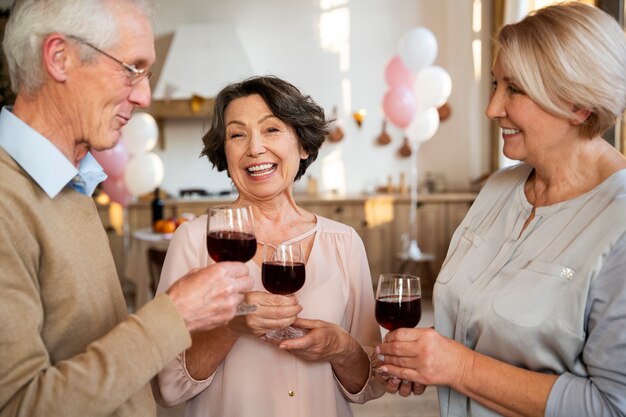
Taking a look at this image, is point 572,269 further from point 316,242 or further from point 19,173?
point 19,173

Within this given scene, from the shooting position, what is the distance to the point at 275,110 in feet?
5.58

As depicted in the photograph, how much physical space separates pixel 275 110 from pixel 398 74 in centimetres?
423

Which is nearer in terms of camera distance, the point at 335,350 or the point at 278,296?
the point at 278,296

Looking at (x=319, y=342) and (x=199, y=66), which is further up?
(x=199, y=66)

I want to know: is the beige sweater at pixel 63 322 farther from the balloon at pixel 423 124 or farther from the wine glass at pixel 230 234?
the balloon at pixel 423 124

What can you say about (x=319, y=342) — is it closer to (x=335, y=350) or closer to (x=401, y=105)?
(x=335, y=350)

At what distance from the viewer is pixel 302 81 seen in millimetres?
6852

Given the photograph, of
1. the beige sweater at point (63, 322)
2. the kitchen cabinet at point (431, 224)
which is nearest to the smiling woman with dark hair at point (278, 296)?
the beige sweater at point (63, 322)

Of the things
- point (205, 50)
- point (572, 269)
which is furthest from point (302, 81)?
point (572, 269)

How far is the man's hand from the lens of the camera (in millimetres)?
1102

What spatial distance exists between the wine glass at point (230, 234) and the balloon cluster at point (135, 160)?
3998 mm

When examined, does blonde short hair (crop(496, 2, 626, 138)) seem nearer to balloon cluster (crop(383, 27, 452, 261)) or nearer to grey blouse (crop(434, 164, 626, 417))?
grey blouse (crop(434, 164, 626, 417))

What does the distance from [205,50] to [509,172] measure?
5.35 m

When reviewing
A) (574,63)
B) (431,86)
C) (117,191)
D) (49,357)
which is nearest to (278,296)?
(49,357)
